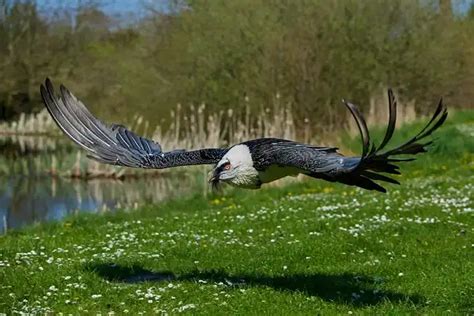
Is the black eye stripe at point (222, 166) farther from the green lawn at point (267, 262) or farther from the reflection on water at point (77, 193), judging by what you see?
the reflection on water at point (77, 193)

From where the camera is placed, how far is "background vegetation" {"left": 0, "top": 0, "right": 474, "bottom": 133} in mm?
27578

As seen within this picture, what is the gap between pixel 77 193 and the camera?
2220cm

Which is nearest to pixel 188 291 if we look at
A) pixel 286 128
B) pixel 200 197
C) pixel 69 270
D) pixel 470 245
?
pixel 69 270

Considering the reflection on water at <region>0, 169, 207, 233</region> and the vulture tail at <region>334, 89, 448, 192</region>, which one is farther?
the reflection on water at <region>0, 169, 207, 233</region>

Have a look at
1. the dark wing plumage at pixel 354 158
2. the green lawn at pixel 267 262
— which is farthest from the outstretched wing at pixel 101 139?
the green lawn at pixel 267 262

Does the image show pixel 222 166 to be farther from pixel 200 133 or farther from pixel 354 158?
pixel 200 133

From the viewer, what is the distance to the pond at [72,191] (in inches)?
744

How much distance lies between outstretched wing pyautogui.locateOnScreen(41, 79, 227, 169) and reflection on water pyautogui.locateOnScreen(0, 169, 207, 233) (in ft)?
30.0

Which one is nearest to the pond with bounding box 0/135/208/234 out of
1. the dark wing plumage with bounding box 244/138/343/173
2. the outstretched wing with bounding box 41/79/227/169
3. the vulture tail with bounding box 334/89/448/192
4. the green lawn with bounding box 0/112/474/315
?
the green lawn with bounding box 0/112/474/315

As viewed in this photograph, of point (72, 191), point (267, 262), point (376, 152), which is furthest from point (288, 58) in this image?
point (376, 152)

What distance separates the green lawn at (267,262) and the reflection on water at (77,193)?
18.1ft

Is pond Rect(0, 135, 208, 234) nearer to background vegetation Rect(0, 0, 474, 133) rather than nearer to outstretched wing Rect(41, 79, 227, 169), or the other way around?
background vegetation Rect(0, 0, 474, 133)

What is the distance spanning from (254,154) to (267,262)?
2.20 m

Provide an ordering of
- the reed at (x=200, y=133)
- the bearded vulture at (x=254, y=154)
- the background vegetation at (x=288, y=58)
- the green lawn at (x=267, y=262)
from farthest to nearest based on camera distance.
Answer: the background vegetation at (x=288, y=58)
the reed at (x=200, y=133)
the green lawn at (x=267, y=262)
the bearded vulture at (x=254, y=154)
